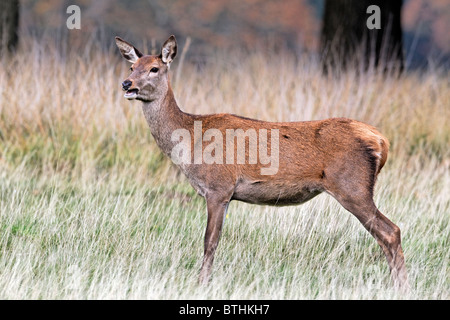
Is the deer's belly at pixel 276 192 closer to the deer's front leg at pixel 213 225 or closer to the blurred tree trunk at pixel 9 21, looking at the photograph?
the deer's front leg at pixel 213 225

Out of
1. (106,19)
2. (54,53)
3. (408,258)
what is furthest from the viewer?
(106,19)

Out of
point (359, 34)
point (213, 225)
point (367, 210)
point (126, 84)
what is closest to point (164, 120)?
point (126, 84)

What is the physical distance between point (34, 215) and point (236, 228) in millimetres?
1751

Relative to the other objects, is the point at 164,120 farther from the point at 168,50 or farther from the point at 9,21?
the point at 9,21

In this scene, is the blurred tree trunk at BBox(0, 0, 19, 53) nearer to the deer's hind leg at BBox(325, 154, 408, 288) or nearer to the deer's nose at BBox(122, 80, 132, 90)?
the deer's nose at BBox(122, 80, 132, 90)

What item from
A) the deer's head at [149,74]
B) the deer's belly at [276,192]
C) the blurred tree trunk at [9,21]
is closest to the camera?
the deer's belly at [276,192]

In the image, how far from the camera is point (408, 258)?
20.8ft

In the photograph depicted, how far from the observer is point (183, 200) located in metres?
8.07

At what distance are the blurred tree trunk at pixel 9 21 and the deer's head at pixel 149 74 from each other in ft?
21.6

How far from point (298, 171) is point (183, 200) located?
98.9 inches

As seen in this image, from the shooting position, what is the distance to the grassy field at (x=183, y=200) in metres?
5.68

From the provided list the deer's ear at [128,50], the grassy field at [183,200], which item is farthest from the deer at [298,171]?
the grassy field at [183,200]
